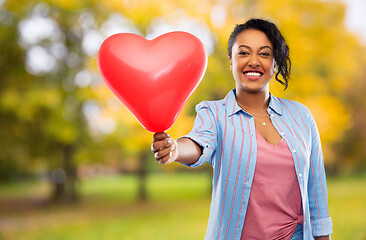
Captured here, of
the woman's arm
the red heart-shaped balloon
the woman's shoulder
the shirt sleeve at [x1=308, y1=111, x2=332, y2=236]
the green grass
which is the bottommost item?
the green grass

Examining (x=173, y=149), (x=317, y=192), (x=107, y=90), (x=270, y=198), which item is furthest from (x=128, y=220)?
(x=173, y=149)

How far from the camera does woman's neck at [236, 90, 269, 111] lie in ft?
5.08

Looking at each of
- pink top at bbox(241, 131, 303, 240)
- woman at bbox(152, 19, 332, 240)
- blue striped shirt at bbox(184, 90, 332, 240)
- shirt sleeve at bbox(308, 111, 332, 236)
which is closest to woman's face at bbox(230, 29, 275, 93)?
woman at bbox(152, 19, 332, 240)

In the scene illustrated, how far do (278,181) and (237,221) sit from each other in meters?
0.21

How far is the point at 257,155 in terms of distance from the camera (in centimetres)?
141

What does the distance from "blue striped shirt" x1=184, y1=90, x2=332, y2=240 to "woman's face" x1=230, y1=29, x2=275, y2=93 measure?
4.0 inches

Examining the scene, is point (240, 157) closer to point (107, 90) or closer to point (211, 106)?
point (211, 106)

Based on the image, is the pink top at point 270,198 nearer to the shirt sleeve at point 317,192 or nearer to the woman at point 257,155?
the woman at point 257,155

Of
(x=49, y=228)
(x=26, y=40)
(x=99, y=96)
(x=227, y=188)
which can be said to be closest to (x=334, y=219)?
(x=99, y=96)

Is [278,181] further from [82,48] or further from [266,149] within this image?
[82,48]

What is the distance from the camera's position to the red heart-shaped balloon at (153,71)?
136 cm

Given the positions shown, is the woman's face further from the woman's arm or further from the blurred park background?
the blurred park background

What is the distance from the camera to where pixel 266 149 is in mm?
1430

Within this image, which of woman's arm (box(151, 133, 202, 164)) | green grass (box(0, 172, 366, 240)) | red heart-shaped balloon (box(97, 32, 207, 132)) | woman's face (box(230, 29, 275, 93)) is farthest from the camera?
green grass (box(0, 172, 366, 240))
